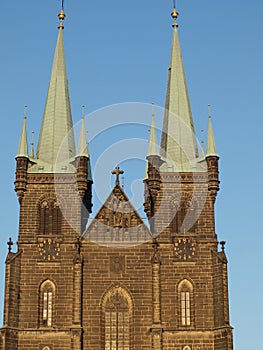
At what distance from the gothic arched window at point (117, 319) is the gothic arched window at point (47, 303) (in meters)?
3.10

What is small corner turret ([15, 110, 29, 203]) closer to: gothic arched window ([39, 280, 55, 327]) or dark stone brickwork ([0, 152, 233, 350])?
dark stone brickwork ([0, 152, 233, 350])

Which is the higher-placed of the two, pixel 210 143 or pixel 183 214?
pixel 210 143

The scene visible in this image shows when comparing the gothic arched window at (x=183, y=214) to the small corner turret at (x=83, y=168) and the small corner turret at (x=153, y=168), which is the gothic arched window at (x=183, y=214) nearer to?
the small corner turret at (x=153, y=168)

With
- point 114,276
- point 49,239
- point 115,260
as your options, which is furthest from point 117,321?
point 49,239

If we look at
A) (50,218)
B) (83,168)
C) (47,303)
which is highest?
(83,168)

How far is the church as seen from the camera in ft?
150

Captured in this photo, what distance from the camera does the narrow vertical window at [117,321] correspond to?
46156 mm

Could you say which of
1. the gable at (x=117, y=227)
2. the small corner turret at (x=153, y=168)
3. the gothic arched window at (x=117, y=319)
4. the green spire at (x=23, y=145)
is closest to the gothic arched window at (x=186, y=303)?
the gothic arched window at (x=117, y=319)

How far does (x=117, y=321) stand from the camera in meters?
46.5

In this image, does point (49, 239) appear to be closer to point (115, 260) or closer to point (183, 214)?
point (115, 260)

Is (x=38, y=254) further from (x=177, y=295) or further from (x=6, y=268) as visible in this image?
(x=177, y=295)

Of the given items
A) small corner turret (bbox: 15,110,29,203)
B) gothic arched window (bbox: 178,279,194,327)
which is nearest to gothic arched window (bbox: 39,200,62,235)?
small corner turret (bbox: 15,110,29,203)

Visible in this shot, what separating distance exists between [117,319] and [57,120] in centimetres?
1435

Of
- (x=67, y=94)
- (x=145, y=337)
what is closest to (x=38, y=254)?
(x=145, y=337)
